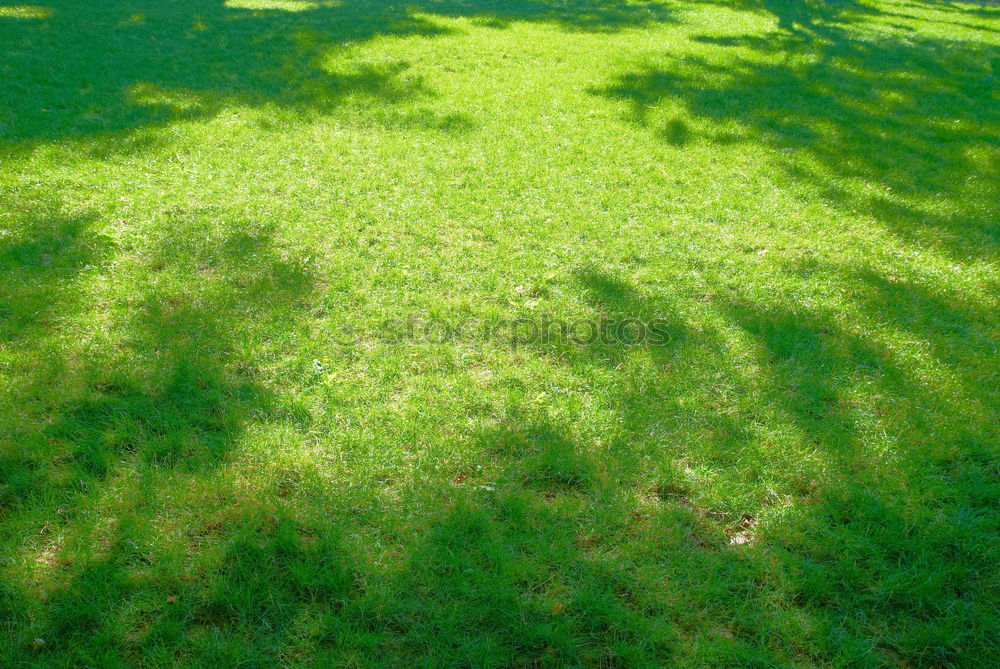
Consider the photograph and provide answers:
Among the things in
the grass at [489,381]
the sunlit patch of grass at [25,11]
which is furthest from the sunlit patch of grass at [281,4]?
the grass at [489,381]

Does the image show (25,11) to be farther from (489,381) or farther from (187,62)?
(489,381)

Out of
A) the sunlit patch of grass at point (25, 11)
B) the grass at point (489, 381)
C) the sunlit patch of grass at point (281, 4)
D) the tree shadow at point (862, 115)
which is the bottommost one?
the grass at point (489, 381)

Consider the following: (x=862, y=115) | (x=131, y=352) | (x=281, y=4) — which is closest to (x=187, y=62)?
(x=281, y=4)

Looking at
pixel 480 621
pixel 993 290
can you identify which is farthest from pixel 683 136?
pixel 480 621

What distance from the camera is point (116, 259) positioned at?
452 cm

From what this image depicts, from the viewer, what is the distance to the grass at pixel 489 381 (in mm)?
2484

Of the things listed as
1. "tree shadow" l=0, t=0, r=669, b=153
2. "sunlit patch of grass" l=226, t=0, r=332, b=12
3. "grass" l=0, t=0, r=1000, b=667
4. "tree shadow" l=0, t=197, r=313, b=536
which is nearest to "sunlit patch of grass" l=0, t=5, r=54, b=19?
"tree shadow" l=0, t=0, r=669, b=153

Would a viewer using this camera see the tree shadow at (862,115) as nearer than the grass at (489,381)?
No

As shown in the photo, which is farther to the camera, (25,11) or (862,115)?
(25,11)

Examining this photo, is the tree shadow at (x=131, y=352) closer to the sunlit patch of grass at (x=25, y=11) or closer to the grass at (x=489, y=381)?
the grass at (x=489, y=381)

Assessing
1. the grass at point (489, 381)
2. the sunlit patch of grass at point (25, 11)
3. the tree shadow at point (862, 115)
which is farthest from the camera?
the sunlit patch of grass at point (25, 11)

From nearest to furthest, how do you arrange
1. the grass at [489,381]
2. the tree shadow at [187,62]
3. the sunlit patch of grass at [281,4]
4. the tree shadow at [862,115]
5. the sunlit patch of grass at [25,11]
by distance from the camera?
1. the grass at [489,381]
2. the tree shadow at [862,115]
3. the tree shadow at [187,62]
4. the sunlit patch of grass at [25,11]
5. the sunlit patch of grass at [281,4]

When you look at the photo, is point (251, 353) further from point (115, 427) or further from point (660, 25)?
point (660, 25)

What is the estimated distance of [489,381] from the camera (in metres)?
3.65
